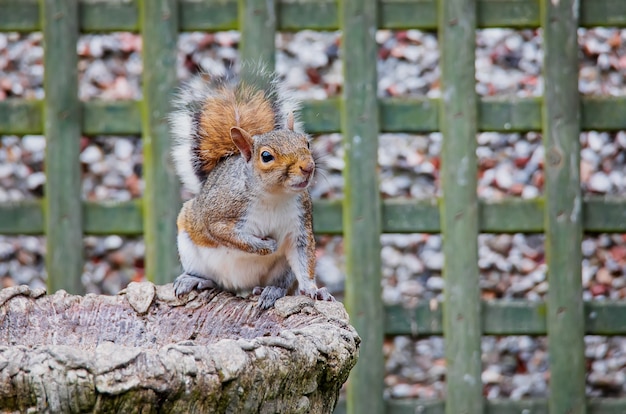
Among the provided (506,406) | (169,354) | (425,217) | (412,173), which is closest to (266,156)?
(169,354)

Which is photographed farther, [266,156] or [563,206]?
[563,206]

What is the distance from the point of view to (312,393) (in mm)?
1607

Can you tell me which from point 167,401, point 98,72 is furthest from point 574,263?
point 98,72

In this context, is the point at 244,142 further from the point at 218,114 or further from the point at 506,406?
the point at 506,406

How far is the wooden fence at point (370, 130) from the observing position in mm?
2775

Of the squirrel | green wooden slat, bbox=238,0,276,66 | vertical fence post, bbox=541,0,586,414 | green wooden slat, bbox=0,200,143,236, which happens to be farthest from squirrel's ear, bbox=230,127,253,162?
vertical fence post, bbox=541,0,586,414

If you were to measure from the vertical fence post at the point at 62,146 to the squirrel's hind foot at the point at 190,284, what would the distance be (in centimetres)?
69

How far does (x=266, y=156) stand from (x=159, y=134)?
2.81 feet

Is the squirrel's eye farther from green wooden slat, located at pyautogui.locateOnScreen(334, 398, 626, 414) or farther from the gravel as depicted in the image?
the gravel

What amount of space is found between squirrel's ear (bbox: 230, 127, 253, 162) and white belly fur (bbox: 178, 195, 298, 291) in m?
0.11

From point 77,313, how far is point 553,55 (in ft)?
5.04

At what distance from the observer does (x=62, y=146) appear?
280 centimetres

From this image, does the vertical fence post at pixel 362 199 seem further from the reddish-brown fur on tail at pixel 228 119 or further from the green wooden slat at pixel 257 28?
the reddish-brown fur on tail at pixel 228 119

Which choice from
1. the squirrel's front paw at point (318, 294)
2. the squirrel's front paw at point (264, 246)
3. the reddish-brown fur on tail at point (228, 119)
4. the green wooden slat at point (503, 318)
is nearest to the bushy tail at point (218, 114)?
the reddish-brown fur on tail at point (228, 119)
